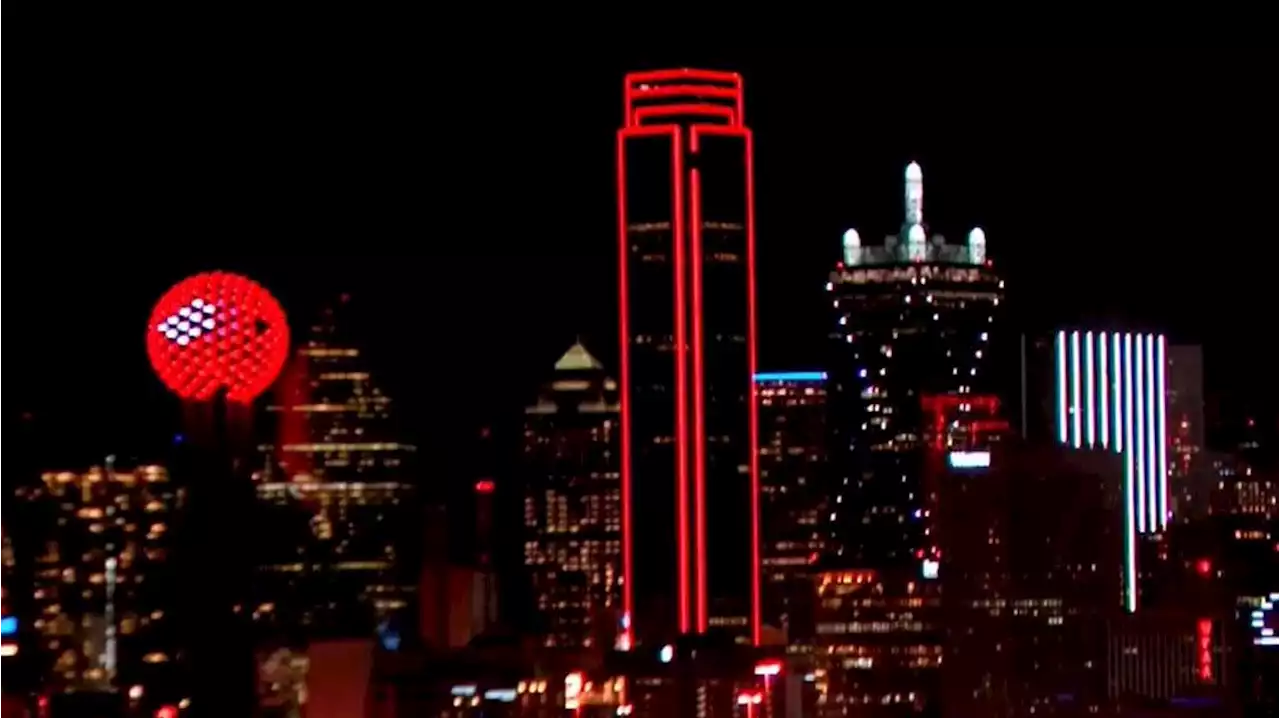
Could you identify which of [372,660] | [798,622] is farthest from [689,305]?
[372,660]

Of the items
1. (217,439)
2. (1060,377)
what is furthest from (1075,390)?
(217,439)

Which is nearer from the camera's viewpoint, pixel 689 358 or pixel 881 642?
pixel 689 358

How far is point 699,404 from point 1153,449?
442 centimetres

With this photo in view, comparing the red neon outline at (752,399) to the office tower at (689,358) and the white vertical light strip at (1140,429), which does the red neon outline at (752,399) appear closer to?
the office tower at (689,358)

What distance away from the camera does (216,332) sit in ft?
20.5

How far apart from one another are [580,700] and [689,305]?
526 centimetres

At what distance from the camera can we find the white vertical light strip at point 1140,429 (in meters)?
20.7

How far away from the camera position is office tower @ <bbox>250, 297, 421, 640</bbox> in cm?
1395

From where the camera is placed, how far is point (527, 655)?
48.9 feet

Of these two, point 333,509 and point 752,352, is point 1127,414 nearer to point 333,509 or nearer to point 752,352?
point 752,352

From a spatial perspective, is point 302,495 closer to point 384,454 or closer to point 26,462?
point 384,454

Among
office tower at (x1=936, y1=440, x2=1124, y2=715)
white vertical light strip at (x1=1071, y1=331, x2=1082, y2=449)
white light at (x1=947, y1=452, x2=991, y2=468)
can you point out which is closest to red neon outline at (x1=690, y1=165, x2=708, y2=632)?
office tower at (x1=936, y1=440, x2=1124, y2=715)

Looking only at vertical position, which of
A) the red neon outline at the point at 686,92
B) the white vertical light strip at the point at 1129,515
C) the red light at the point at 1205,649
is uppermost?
the red neon outline at the point at 686,92

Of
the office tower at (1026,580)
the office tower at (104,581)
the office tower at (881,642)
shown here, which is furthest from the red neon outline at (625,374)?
the office tower at (104,581)
